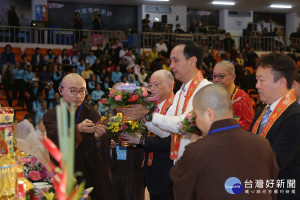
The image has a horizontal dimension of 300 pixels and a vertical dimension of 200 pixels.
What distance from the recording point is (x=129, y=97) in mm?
3680

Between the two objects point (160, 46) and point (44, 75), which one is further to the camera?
point (160, 46)

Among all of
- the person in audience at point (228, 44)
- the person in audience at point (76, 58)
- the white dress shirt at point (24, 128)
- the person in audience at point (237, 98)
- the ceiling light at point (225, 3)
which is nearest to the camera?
the person in audience at point (237, 98)

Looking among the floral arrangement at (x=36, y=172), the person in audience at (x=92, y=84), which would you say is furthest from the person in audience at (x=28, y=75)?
the floral arrangement at (x=36, y=172)

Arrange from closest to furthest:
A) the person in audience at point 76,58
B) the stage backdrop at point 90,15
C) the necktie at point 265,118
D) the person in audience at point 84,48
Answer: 1. the necktie at point 265,118
2. the person in audience at point 76,58
3. the person in audience at point 84,48
4. the stage backdrop at point 90,15

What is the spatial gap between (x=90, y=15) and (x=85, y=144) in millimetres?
15722

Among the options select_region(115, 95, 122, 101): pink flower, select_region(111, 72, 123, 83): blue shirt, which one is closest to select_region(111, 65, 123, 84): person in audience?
select_region(111, 72, 123, 83): blue shirt

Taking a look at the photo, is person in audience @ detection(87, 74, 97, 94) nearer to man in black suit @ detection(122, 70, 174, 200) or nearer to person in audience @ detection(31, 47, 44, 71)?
person in audience @ detection(31, 47, 44, 71)

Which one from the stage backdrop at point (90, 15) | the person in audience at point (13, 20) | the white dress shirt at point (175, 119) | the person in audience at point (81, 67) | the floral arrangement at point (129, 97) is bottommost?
the white dress shirt at point (175, 119)

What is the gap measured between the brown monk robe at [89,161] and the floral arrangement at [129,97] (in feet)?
1.49

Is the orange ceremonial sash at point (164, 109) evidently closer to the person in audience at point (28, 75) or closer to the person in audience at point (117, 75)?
the person in audience at point (28, 75)

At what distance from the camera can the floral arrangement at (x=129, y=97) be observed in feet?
12.0

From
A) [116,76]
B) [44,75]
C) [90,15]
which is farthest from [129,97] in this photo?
[90,15]

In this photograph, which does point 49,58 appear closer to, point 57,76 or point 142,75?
point 57,76

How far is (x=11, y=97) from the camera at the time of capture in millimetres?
11867
